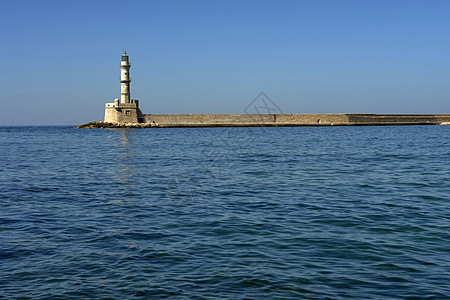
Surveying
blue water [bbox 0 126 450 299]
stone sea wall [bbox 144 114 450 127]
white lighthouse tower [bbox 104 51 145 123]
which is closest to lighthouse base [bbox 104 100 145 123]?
white lighthouse tower [bbox 104 51 145 123]

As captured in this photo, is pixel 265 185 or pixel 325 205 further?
pixel 265 185

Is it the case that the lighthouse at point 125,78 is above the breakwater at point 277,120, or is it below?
above

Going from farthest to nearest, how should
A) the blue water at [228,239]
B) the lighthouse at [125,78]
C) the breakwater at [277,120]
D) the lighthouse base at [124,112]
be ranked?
1. the breakwater at [277,120]
2. the lighthouse base at [124,112]
3. the lighthouse at [125,78]
4. the blue water at [228,239]

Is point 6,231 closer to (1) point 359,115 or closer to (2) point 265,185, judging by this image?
(2) point 265,185

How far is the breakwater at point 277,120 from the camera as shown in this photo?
83875mm

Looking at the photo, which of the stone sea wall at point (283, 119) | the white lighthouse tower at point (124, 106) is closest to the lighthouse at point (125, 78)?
the white lighthouse tower at point (124, 106)

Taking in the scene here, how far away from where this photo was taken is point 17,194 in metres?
12.1

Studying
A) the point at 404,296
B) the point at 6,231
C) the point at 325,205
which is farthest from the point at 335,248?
the point at 6,231

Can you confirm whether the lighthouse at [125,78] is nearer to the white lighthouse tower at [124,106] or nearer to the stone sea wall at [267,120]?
the white lighthouse tower at [124,106]

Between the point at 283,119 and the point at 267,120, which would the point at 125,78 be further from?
the point at 283,119

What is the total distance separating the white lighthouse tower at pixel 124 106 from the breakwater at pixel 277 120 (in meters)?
1.07

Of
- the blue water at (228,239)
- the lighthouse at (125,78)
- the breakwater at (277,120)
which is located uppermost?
the lighthouse at (125,78)

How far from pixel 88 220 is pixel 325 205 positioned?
5.28 m

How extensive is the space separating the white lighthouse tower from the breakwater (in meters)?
1.07
